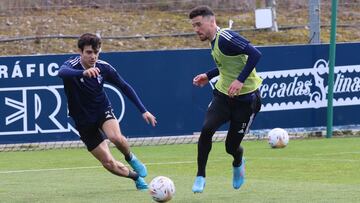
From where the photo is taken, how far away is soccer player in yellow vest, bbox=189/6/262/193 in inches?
458

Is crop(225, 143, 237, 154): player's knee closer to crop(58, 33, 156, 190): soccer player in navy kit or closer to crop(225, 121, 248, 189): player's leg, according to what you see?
crop(225, 121, 248, 189): player's leg

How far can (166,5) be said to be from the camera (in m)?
29.2

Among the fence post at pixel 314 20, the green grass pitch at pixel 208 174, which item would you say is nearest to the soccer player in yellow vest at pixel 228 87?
the green grass pitch at pixel 208 174

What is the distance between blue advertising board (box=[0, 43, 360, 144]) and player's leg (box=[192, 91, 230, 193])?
854 centimetres

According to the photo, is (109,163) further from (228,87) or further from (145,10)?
(145,10)

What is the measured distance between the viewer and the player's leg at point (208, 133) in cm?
1166

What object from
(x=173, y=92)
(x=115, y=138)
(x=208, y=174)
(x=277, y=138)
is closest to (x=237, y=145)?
(x=115, y=138)

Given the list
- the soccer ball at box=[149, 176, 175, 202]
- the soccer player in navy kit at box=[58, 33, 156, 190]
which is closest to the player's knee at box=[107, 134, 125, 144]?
the soccer player in navy kit at box=[58, 33, 156, 190]

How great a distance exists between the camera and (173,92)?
Result: 68.5ft

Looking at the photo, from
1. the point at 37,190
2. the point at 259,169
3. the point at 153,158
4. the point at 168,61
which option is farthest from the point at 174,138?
the point at 37,190

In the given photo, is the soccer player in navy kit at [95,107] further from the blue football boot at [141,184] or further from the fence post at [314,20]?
the fence post at [314,20]

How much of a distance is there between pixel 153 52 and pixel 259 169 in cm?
626

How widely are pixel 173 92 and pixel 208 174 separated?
246 inches

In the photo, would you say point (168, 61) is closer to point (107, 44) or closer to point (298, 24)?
point (107, 44)
